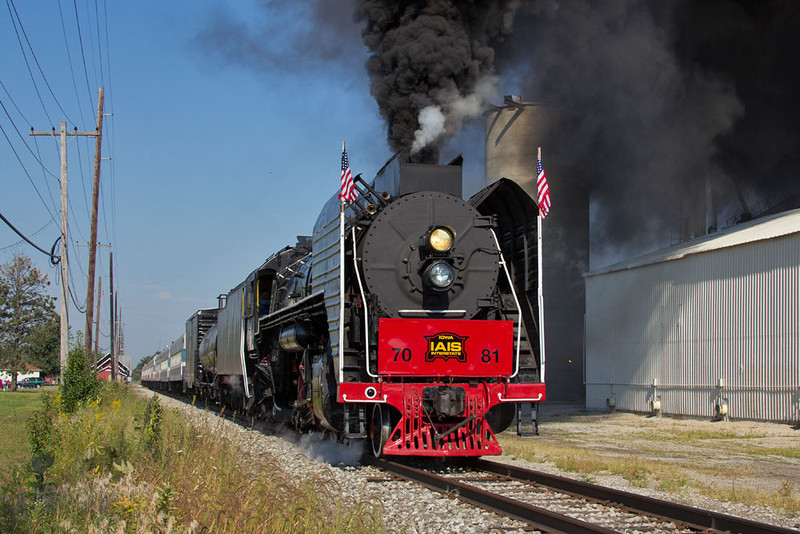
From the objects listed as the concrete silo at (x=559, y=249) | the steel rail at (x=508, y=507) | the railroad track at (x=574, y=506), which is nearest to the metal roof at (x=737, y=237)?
the concrete silo at (x=559, y=249)

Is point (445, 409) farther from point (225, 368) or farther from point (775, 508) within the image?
point (225, 368)

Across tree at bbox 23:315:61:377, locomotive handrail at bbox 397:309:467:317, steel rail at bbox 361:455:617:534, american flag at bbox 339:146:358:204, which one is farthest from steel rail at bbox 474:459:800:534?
tree at bbox 23:315:61:377

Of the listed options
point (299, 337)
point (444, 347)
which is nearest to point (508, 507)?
point (444, 347)

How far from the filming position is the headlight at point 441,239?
8.96m

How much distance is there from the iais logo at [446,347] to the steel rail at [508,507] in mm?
1320

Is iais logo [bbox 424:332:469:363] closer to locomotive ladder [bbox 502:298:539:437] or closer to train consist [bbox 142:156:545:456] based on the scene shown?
train consist [bbox 142:156:545:456]

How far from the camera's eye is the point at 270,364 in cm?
1373

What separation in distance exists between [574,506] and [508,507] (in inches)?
30.9

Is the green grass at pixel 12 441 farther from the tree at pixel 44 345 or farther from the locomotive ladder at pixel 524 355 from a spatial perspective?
the tree at pixel 44 345

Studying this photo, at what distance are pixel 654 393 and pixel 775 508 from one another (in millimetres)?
14894

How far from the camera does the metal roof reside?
58.1 ft

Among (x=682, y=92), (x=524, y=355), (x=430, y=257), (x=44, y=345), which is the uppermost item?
(x=682, y=92)

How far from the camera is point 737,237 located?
19125 millimetres

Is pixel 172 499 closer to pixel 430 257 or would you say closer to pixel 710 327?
pixel 430 257
